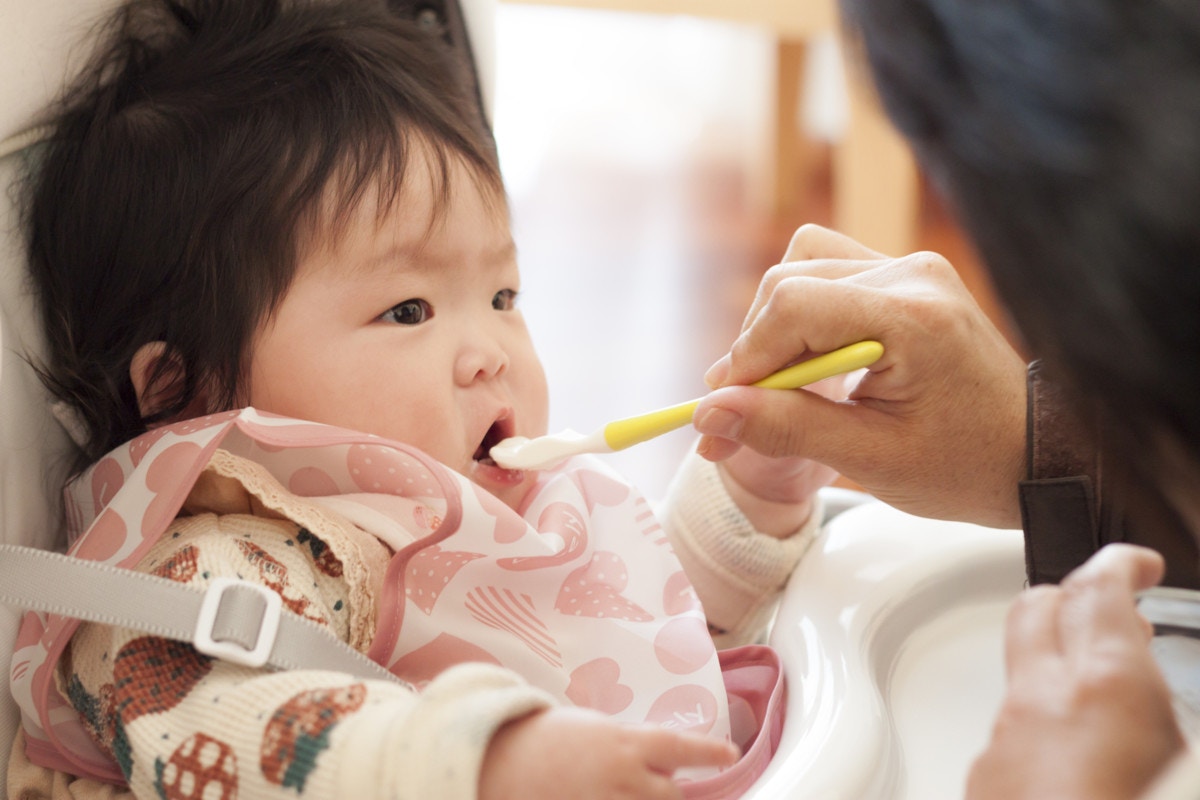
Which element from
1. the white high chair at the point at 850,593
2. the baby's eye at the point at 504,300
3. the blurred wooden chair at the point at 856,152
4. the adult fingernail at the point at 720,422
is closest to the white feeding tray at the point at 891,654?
the white high chair at the point at 850,593

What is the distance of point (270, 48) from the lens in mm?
753

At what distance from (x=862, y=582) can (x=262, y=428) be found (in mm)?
363

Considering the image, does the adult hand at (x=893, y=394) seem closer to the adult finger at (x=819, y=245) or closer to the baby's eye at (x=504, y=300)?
the adult finger at (x=819, y=245)

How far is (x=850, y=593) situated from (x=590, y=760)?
31cm

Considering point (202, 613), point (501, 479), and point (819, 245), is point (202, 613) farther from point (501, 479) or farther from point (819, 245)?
point (819, 245)

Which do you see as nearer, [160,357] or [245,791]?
[245,791]

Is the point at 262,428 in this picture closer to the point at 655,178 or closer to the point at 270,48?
the point at 270,48

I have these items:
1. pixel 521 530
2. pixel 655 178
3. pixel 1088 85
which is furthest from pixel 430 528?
pixel 655 178

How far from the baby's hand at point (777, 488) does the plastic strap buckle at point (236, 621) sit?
38 cm

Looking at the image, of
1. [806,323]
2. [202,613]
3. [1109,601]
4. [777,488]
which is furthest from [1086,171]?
[777,488]

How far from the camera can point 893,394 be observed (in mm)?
648

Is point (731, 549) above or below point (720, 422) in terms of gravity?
below

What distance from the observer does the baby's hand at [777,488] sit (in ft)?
2.67

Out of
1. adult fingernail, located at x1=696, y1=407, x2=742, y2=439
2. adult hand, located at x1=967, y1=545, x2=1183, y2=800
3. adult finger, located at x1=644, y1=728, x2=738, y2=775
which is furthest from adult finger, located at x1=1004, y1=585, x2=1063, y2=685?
adult fingernail, located at x1=696, y1=407, x2=742, y2=439
